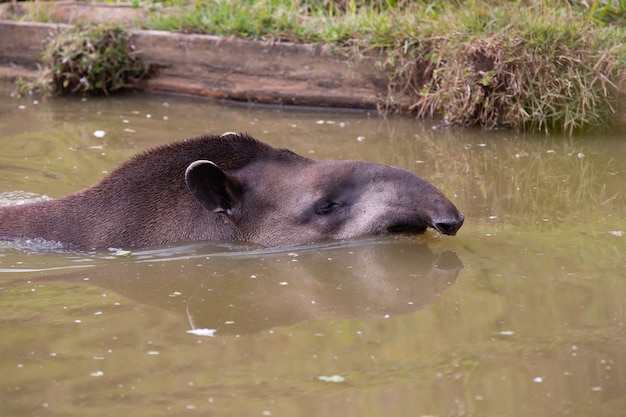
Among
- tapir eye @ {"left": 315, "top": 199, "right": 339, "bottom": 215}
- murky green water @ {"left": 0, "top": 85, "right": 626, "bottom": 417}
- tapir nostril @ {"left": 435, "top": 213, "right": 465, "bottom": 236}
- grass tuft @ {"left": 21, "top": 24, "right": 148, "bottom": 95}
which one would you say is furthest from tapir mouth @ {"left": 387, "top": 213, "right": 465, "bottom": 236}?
grass tuft @ {"left": 21, "top": 24, "right": 148, "bottom": 95}

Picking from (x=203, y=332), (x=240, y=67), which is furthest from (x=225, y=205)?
(x=240, y=67)

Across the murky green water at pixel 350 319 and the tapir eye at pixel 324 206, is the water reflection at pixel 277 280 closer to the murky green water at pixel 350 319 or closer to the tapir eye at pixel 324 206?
the murky green water at pixel 350 319

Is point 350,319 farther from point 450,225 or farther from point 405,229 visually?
point 405,229

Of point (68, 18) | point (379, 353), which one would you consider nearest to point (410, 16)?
point (68, 18)

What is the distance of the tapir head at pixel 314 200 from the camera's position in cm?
651

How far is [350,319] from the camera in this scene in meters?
5.35

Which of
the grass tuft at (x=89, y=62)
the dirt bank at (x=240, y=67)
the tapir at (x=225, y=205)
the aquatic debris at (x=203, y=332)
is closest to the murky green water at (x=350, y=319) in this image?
the aquatic debris at (x=203, y=332)

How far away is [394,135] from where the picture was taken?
10.7m

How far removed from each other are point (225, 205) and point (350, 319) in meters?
1.68

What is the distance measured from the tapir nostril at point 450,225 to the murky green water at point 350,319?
0.21 m

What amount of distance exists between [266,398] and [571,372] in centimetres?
145

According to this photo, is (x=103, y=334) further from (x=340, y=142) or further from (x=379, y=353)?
(x=340, y=142)

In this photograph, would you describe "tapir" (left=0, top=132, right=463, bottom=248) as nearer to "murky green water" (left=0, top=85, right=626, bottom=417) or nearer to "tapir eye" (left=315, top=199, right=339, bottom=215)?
"tapir eye" (left=315, top=199, right=339, bottom=215)

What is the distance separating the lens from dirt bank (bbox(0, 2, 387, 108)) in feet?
38.9
